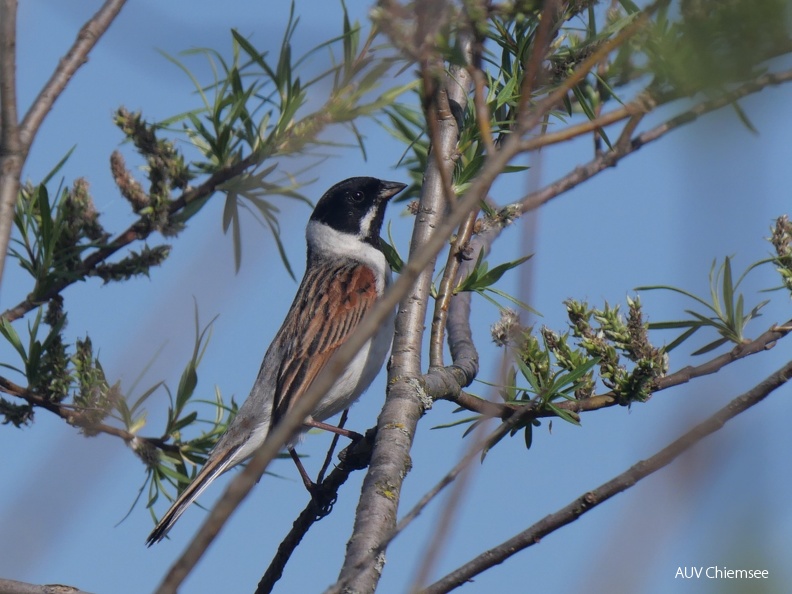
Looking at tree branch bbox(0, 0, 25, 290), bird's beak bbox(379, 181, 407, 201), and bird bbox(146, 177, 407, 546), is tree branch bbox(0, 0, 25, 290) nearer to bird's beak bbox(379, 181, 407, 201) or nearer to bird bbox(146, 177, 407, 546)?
bird bbox(146, 177, 407, 546)

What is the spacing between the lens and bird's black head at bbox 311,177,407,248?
6594mm

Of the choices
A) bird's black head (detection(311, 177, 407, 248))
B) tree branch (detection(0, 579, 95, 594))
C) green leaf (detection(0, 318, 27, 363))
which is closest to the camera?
tree branch (detection(0, 579, 95, 594))

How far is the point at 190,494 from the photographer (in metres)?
4.01

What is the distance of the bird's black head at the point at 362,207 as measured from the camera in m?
6.59

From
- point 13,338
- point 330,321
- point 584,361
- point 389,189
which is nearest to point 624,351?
point 584,361

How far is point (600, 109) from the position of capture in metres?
4.69

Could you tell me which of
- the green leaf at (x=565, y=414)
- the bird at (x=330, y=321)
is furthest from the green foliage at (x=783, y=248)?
the bird at (x=330, y=321)

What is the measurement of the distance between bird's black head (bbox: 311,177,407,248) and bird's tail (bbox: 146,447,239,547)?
2549 millimetres

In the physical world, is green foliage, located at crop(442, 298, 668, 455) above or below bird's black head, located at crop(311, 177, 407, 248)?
below

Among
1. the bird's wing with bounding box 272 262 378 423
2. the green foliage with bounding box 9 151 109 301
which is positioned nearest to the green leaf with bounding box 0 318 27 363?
the green foliage with bounding box 9 151 109 301

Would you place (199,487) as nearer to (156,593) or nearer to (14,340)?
(14,340)

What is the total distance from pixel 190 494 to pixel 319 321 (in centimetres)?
193

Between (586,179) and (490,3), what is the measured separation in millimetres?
2227

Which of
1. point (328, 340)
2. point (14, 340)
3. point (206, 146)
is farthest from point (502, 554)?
point (328, 340)
